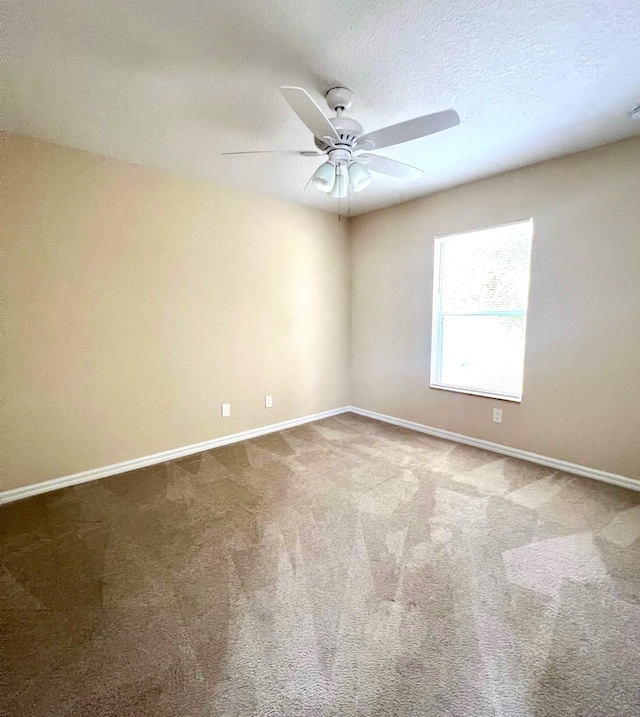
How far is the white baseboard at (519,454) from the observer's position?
103 inches

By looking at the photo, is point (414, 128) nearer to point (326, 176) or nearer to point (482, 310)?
point (326, 176)

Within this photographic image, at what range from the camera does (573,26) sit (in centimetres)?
150

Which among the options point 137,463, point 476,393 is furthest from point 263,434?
point 476,393

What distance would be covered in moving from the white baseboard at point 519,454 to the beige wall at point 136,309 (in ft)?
4.02

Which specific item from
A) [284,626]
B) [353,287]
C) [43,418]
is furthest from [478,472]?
[43,418]

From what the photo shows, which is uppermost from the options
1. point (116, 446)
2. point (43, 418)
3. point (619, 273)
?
point (619, 273)

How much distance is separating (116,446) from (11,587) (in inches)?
50.4

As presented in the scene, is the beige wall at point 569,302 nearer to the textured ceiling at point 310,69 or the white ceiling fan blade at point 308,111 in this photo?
the textured ceiling at point 310,69

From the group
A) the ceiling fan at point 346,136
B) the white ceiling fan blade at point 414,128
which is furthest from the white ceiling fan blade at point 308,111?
the white ceiling fan blade at point 414,128

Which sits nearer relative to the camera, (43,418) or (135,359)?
(43,418)

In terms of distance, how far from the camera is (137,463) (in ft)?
9.77

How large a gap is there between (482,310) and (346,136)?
2.11m

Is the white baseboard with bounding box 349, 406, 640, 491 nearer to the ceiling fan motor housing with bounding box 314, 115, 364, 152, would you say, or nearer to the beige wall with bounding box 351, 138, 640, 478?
the beige wall with bounding box 351, 138, 640, 478

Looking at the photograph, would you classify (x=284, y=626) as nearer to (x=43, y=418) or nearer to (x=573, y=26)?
(x=43, y=418)
